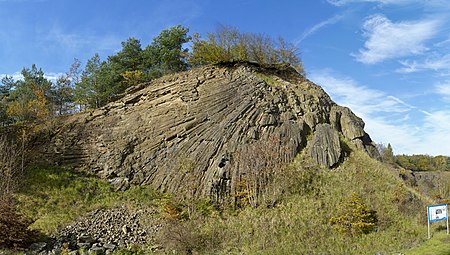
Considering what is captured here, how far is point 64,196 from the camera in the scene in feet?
65.0

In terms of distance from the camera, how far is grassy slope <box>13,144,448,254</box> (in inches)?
598

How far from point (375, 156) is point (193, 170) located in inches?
527

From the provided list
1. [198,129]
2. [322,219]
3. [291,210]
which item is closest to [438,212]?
[322,219]

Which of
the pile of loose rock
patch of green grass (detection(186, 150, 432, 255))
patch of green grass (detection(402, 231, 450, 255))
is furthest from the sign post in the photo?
the pile of loose rock

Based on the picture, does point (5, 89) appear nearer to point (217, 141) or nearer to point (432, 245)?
point (217, 141)

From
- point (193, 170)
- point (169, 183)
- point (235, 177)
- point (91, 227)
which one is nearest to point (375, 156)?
point (235, 177)

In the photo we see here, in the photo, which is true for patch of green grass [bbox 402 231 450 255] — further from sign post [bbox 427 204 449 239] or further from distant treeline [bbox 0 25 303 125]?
distant treeline [bbox 0 25 303 125]

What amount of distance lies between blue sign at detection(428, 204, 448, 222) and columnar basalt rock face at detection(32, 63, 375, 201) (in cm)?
733

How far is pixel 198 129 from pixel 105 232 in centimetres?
917

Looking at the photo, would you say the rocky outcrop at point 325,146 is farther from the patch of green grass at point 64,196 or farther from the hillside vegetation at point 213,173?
the patch of green grass at point 64,196

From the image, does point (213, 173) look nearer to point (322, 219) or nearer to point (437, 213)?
point (322, 219)

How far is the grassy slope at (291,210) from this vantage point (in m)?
15.2

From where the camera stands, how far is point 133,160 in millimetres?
22656

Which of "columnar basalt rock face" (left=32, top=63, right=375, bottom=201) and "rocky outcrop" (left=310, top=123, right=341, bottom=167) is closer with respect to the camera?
"columnar basalt rock face" (left=32, top=63, right=375, bottom=201)
